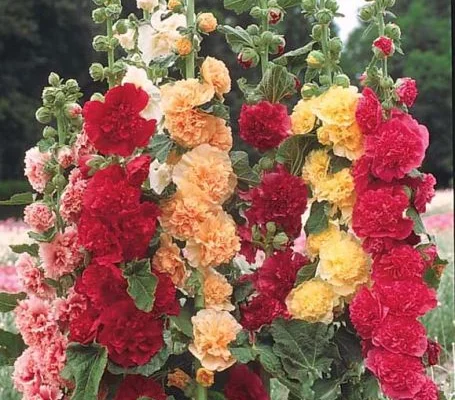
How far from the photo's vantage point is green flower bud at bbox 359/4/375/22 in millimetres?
1860

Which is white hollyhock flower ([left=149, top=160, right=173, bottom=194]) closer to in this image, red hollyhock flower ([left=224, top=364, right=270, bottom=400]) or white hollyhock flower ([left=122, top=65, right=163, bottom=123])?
white hollyhock flower ([left=122, top=65, right=163, bottom=123])

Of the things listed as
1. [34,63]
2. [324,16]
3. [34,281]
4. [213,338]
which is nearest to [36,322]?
[34,281]

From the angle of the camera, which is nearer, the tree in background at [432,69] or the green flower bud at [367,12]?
the green flower bud at [367,12]

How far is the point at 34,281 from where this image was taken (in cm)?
182

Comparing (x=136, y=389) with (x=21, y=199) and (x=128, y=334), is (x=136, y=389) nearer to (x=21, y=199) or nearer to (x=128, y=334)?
(x=128, y=334)

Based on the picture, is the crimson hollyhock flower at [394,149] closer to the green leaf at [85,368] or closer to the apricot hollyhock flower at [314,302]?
the apricot hollyhock flower at [314,302]

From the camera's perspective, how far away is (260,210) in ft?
5.92

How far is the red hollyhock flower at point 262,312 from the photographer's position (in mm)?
1776

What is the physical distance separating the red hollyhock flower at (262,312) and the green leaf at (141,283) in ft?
0.74

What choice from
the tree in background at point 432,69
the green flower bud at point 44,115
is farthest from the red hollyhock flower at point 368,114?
the tree in background at point 432,69

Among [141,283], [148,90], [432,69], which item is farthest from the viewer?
[432,69]

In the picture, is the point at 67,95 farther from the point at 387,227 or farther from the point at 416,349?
the point at 416,349

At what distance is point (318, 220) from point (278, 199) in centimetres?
8

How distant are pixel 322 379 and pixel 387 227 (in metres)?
0.30
